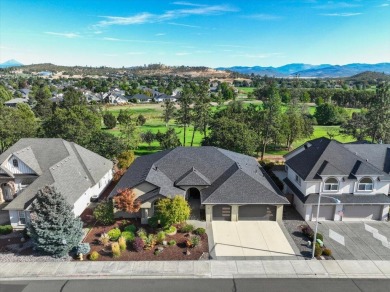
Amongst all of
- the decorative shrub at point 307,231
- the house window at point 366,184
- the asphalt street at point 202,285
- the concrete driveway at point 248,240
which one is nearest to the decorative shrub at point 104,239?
the asphalt street at point 202,285

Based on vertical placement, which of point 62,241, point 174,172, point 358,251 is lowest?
point 358,251


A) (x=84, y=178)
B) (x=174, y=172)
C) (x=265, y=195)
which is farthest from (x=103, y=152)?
(x=265, y=195)

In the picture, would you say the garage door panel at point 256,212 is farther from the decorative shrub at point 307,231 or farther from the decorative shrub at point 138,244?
the decorative shrub at point 138,244

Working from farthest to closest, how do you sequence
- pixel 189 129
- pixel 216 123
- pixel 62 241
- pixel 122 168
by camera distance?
pixel 189 129
pixel 216 123
pixel 122 168
pixel 62 241

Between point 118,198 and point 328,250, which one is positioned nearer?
point 328,250

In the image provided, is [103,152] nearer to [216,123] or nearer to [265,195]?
[216,123]

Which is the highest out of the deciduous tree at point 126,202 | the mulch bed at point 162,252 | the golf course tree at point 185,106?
the golf course tree at point 185,106

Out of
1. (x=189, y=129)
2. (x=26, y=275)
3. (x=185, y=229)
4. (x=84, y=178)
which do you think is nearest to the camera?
(x=26, y=275)

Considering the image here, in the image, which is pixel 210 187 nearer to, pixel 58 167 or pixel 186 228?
pixel 186 228
